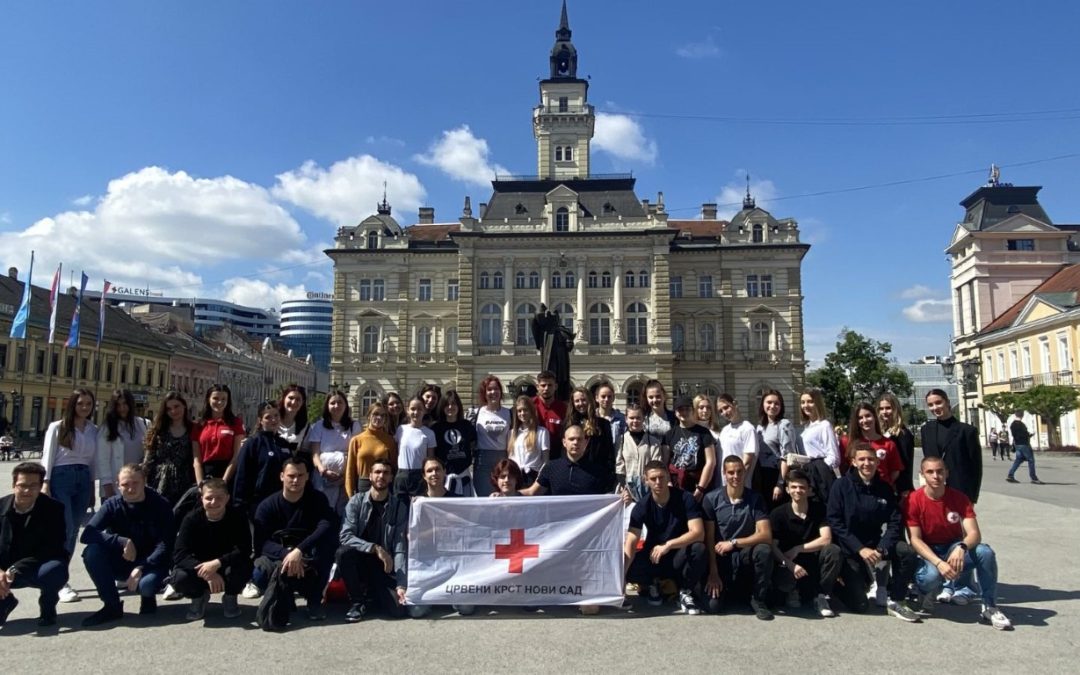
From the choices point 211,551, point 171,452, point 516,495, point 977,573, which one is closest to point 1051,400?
point 977,573

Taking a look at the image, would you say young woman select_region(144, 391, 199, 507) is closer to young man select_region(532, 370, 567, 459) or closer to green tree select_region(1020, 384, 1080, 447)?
young man select_region(532, 370, 567, 459)

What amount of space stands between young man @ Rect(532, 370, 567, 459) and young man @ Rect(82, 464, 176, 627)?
13.1 feet

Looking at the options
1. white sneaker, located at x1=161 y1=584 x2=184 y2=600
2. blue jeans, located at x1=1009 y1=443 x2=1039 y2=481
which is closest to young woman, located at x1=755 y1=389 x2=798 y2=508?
white sneaker, located at x1=161 y1=584 x2=184 y2=600

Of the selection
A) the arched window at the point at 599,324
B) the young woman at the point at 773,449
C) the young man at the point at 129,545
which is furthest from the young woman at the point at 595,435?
the arched window at the point at 599,324

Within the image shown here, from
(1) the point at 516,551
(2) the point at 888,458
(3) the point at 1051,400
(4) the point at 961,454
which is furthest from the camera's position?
(3) the point at 1051,400

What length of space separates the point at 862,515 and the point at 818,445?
121cm

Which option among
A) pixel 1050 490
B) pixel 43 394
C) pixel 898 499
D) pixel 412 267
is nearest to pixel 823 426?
pixel 898 499

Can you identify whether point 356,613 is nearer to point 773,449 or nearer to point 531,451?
point 531,451

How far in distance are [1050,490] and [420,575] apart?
1730cm

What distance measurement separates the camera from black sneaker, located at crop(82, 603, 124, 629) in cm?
607

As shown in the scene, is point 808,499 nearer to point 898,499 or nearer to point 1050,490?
point 898,499

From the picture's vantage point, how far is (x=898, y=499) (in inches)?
272

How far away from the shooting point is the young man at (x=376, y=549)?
21.0ft

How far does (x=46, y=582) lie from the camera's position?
6023 millimetres
